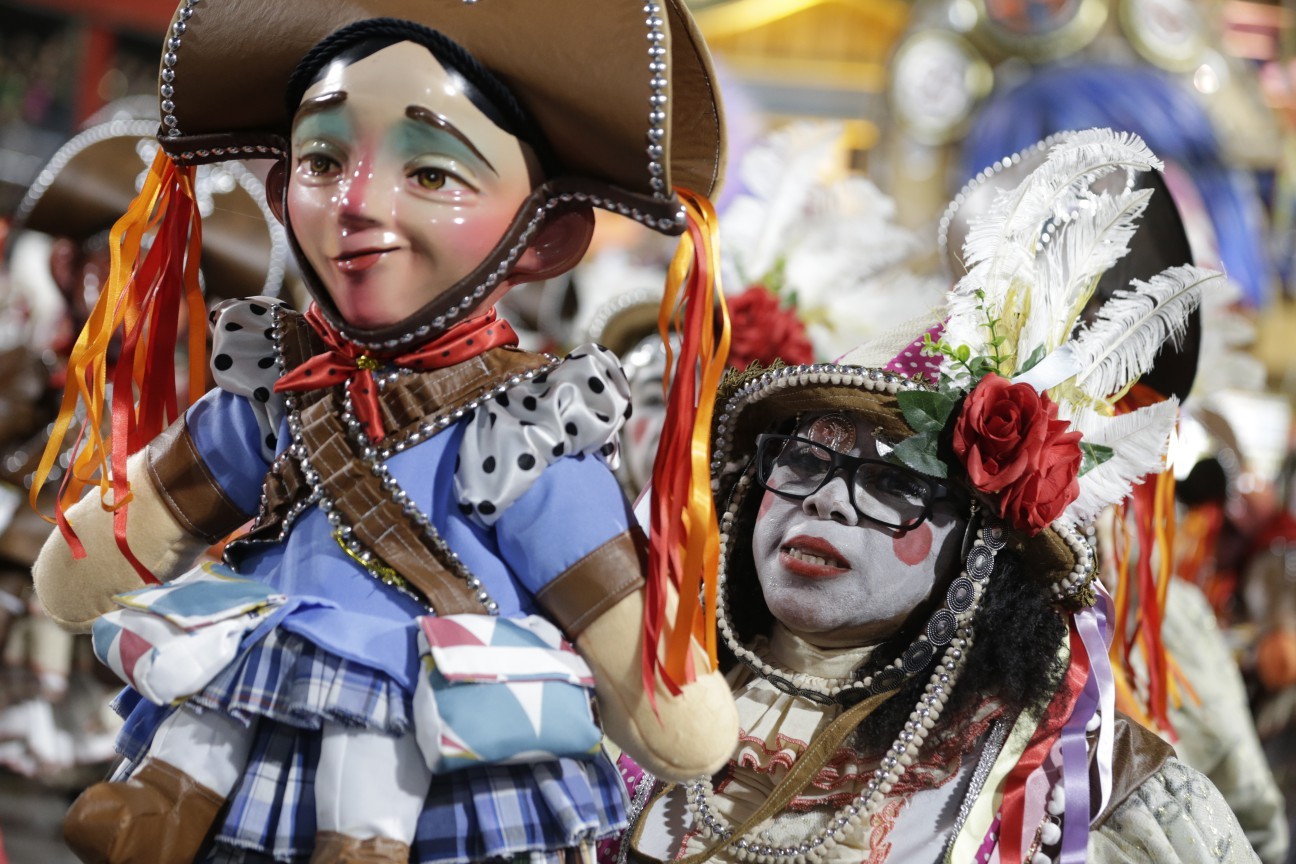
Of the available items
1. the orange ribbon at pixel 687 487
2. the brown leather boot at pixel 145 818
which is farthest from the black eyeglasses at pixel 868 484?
the brown leather boot at pixel 145 818

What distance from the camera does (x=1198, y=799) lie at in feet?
5.73

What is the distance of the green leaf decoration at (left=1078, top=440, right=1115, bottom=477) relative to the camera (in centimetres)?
180

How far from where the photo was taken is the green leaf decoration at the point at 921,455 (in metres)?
1.73

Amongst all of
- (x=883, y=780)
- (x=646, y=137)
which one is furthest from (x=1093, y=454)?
(x=646, y=137)

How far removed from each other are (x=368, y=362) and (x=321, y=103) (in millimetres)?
251

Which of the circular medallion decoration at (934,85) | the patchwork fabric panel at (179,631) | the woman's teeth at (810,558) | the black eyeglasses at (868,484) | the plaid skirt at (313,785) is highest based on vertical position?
the circular medallion decoration at (934,85)

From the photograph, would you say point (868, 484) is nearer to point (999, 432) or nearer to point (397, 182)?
point (999, 432)

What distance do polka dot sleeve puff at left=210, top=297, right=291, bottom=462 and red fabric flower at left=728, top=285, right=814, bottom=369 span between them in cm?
135

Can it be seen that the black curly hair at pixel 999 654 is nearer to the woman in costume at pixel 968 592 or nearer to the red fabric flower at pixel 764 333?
the woman in costume at pixel 968 592

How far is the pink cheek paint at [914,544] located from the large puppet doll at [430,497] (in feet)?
1.43

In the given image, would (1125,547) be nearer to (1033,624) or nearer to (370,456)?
(1033,624)

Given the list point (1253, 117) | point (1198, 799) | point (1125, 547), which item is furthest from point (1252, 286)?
point (1198, 799)

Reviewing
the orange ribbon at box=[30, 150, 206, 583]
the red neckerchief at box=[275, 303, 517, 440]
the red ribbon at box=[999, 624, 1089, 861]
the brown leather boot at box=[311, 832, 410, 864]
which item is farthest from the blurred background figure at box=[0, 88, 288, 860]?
the red ribbon at box=[999, 624, 1089, 861]

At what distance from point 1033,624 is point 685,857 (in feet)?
1.75
